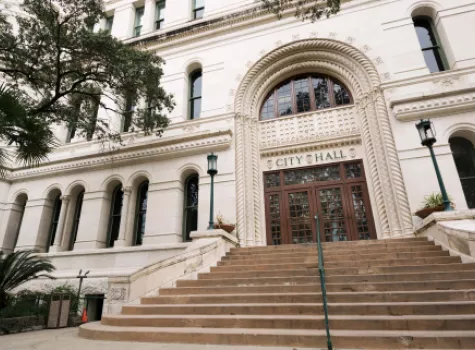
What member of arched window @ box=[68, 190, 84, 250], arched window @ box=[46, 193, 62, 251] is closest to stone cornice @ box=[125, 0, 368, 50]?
arched window @ box=[68, 190, 84, 250]

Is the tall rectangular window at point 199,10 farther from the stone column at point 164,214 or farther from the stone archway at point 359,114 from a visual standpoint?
the stone column at point 164,214

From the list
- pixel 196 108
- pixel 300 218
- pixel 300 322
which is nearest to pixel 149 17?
pixel 196 108

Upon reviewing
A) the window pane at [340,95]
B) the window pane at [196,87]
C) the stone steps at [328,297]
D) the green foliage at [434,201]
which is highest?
the window pane at [196,87]

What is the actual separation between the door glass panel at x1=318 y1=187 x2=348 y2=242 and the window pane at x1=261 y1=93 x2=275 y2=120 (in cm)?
452

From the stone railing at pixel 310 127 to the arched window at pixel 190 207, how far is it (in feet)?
12.1

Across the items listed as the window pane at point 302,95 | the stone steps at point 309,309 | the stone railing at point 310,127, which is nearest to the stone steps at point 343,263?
the stone steps at point 309,309

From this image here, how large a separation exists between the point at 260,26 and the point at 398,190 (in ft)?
34.1

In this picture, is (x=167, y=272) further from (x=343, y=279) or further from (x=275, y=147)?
Result: (x=275, y=147)

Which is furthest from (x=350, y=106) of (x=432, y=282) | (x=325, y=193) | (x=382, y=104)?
(x=432, y=282)

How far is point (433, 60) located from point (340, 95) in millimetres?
3952

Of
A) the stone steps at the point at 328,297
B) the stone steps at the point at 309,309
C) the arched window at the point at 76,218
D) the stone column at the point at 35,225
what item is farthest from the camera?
the arched window at the point at 76,218

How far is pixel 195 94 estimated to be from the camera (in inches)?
603

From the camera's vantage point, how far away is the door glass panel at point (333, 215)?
36.1ft

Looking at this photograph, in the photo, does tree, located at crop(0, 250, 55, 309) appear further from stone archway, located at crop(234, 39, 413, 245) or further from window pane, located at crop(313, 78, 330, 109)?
window pane, located at crop(313, 78, 330, 109)
